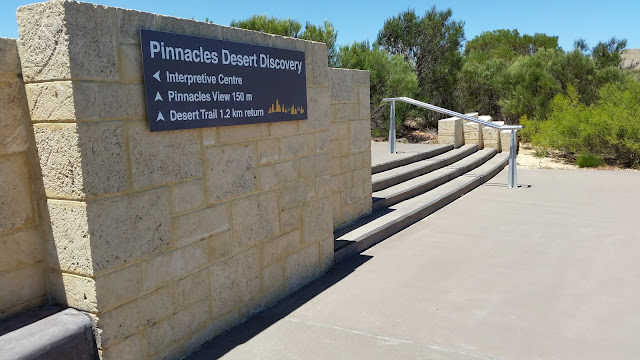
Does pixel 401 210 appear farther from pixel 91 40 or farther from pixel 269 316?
pixel 91 40

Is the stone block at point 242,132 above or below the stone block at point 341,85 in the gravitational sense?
below

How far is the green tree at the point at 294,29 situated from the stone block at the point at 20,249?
47.5 ft

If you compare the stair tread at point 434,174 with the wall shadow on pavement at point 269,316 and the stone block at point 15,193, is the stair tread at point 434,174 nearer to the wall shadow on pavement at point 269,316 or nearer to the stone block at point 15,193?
the wall shadow on pavement at point 269,316

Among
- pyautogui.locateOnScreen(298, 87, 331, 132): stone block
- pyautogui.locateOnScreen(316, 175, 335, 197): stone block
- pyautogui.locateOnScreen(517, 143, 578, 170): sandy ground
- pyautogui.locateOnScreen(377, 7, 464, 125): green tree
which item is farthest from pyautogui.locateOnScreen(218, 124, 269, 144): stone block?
pyautogui.locateOnScreen(377, 7, 464, 125): green tree

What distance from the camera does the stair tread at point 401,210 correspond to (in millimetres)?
5441

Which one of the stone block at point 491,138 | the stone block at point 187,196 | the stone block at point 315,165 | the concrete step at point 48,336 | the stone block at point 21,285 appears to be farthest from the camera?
the stone block at point 491,138

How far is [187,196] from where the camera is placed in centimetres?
305

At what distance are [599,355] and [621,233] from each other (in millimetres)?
3392

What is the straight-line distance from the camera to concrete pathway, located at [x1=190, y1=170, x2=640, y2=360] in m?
3.21

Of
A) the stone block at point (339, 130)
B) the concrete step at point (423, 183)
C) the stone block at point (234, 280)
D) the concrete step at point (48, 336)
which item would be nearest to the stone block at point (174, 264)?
the stone block at point (234, 280)

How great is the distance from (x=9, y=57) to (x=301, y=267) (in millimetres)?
2664

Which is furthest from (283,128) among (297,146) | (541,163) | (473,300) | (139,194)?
(541,163)

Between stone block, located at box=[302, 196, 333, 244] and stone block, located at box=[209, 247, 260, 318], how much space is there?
2.29 feet

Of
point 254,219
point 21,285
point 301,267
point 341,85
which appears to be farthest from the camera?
point 341,85
